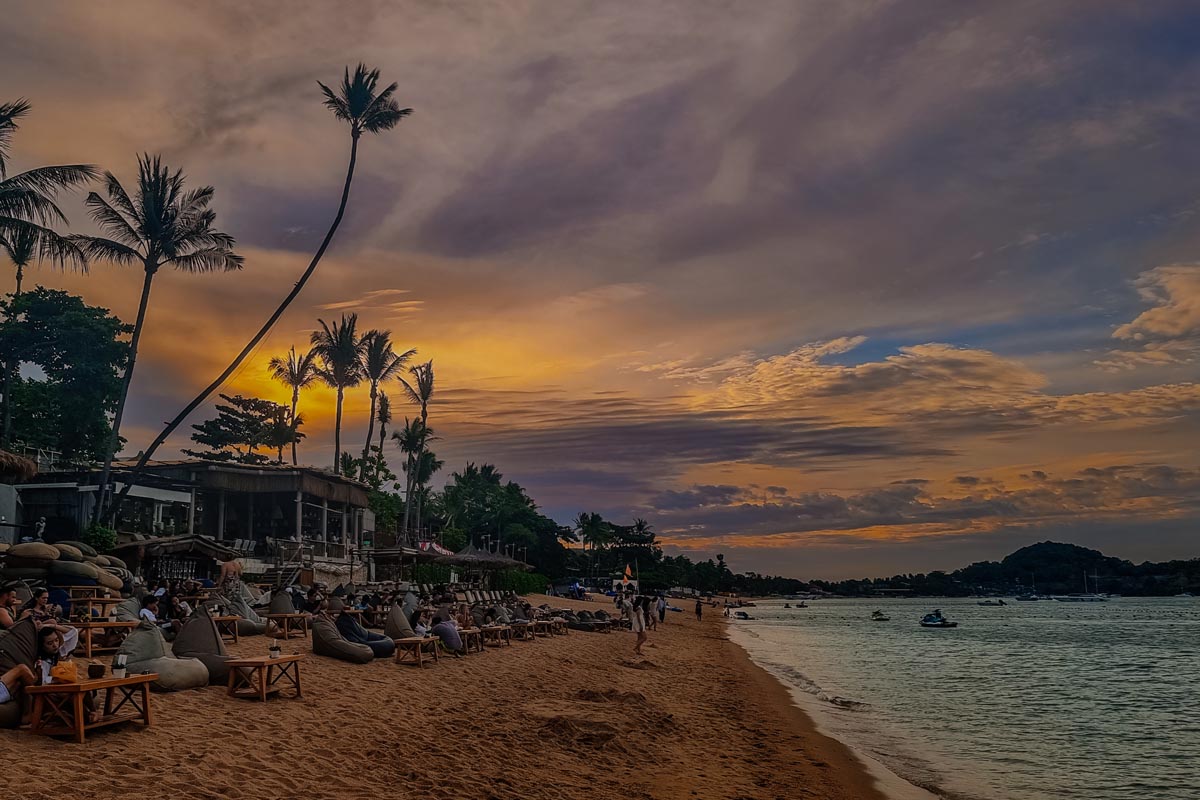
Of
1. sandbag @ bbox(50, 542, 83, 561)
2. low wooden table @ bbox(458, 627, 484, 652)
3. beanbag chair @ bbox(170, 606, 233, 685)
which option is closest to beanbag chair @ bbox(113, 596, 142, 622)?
beanbag chair @ bbox(170, 606, 233, 685)

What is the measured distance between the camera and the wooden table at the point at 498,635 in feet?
64.9

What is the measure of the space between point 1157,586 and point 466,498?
174 m

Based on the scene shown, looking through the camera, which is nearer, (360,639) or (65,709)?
(65,709)

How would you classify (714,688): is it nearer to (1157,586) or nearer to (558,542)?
(558,542)

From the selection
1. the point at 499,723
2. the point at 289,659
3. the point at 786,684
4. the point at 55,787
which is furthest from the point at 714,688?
the point at 55,787

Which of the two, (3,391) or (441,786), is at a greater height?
(3,391)

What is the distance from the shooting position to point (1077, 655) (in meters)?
38.5

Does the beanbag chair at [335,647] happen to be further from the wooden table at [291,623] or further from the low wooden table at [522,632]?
the low wooden table at [522,632]

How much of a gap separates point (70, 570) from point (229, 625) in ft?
16.0

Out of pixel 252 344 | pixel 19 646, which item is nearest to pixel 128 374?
pixel 252 344

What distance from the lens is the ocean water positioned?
40.1 ft

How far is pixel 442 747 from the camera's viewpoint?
9.13 m

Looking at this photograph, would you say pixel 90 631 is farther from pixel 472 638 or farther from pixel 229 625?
pixel 472 638

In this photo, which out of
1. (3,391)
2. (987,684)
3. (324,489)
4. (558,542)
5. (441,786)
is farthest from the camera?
(558,542)
